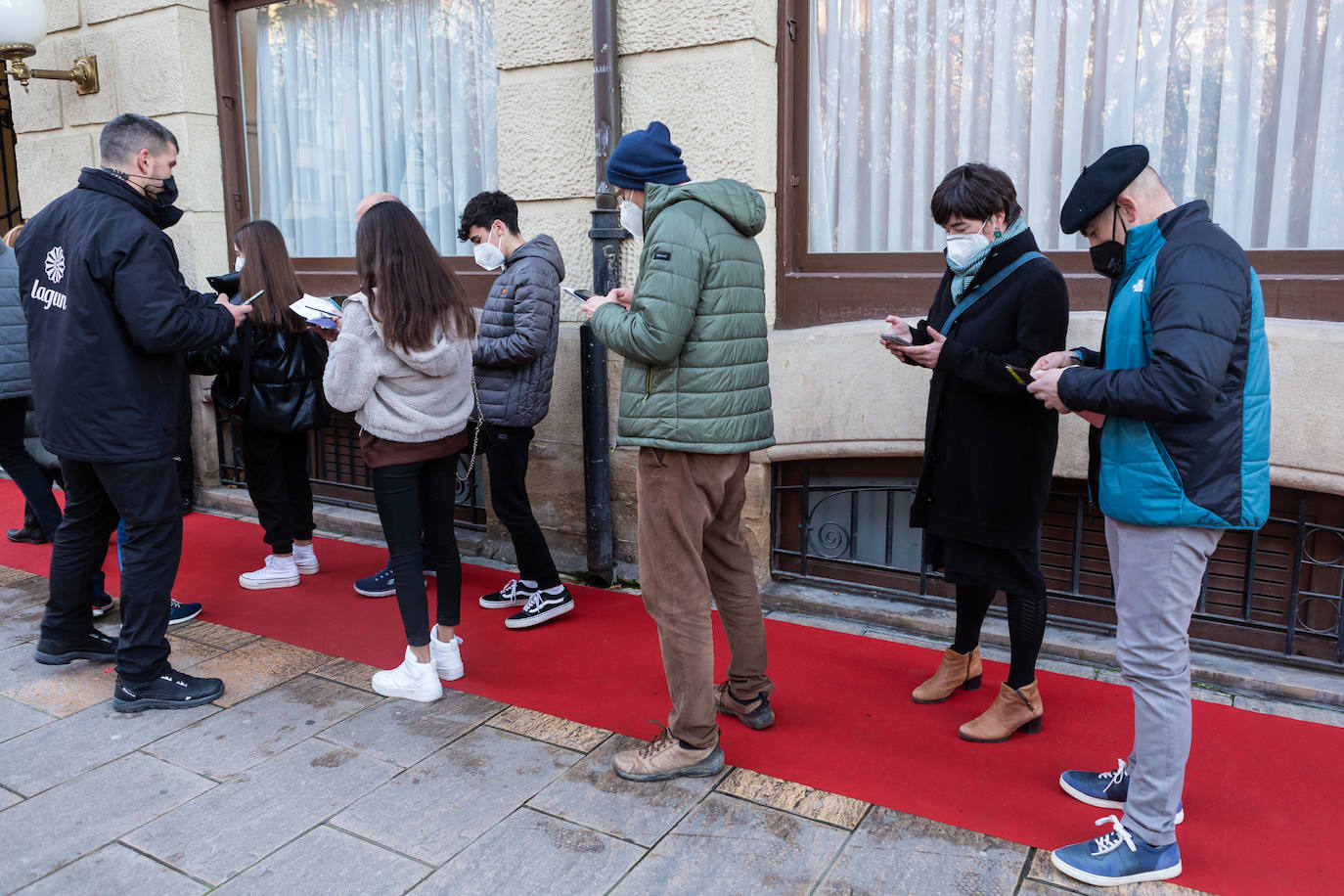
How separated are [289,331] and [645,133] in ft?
8.15

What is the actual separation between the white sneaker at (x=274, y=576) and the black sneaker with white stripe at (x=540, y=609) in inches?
51.4

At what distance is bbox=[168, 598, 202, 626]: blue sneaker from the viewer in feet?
14.5

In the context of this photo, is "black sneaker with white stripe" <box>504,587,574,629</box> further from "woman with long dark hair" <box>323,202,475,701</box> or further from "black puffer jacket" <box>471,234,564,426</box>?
"black puffer jacket" <box>471,234,564,426</box>

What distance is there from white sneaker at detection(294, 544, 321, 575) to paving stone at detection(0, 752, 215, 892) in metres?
1.98

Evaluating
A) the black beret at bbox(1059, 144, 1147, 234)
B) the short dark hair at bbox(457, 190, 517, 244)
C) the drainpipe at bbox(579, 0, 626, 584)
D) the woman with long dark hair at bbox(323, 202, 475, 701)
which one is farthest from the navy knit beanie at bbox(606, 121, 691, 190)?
the drainpipe at bbox(579, 0, 626, 584)

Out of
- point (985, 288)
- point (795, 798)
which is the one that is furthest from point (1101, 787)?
point (985, 288)

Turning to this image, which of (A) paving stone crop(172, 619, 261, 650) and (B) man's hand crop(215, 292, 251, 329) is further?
(A) paving stone crop(172, 619, 261, 650)

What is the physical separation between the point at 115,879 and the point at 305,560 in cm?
270

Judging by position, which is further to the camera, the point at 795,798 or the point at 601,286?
the point at 601,286

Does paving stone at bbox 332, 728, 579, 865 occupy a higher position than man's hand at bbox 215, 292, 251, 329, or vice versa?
man's hand at bbox 215, 292, 251, 329

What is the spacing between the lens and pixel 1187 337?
2.20 meters

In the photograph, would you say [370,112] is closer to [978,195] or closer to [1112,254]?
[978,195]

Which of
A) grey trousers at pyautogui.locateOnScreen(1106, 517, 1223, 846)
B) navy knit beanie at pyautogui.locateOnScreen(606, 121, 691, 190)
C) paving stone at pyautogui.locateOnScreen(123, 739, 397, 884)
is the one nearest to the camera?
grey trousers at pyautogui.locateOnScreen(1106, 517, 1223, 846)

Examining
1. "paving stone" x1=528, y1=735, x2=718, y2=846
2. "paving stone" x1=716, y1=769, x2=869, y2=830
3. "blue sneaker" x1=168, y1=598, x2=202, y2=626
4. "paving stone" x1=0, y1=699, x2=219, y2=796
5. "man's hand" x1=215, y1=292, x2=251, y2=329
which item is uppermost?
"man's hand" x1=215, y1=292, x2=251, y2=329
